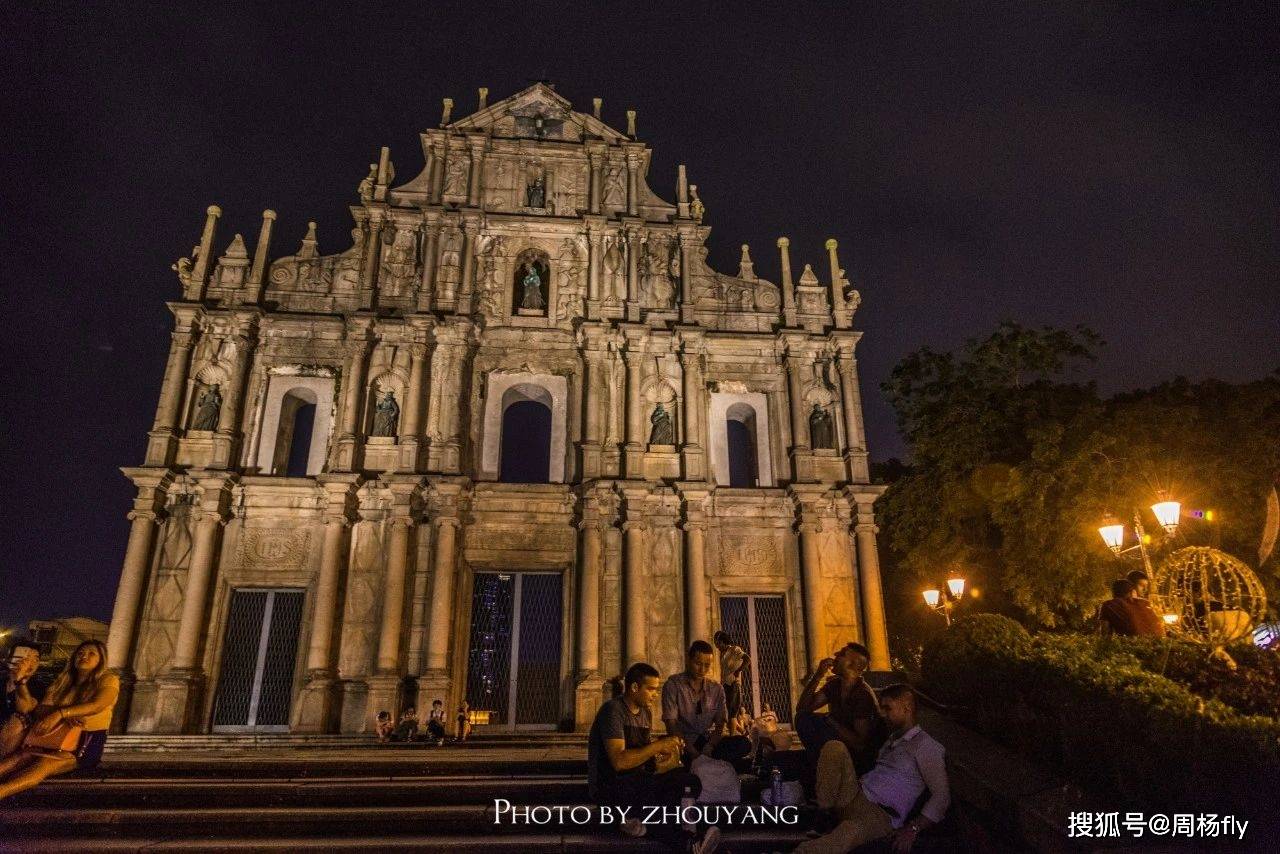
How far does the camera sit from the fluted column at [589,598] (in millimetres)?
16844

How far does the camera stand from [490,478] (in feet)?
62.0

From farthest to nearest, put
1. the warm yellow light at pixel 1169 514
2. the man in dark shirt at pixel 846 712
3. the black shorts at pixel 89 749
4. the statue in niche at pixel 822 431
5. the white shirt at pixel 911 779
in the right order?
the statue in niche at pixel 822 431 → the warm yellow light at pixel 1169 514 → the man in dark shirt at pixel 846 712 → the black shorts at pixel 89 749 → the white shirt at pixel 911 779

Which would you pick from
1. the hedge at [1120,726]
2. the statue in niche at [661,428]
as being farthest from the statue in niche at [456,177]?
the hedge at [1120,726]

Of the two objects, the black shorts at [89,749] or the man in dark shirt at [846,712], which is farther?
the man in dark shirt at [846,712]

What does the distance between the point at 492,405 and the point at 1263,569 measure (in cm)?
1851

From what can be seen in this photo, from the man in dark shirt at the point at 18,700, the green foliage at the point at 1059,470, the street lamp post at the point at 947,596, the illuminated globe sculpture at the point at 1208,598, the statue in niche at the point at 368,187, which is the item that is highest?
the statue in niche at the point at 368,187

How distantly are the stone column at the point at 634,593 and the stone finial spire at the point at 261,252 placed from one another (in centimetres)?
1163

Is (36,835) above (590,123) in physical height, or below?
below

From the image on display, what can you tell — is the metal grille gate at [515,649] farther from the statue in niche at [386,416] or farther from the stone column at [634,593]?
the statue in niche at [386,416]

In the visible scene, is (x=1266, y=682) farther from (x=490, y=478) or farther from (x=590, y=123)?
(x=590, y=123)

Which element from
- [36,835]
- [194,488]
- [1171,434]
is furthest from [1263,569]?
[194,488]

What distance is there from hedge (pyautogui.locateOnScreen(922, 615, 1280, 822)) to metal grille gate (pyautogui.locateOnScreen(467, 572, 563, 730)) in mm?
10621

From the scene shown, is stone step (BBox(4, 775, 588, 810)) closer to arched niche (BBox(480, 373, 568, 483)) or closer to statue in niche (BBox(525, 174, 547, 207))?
arched niche (BBox(480, 373, 568, 483))

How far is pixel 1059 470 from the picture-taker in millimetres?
18078
